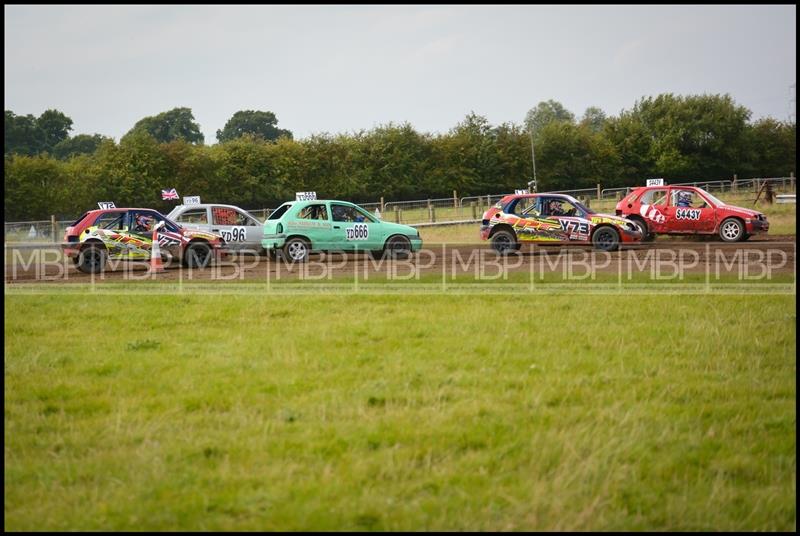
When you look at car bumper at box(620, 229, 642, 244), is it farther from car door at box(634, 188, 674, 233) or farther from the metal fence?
the metal fence

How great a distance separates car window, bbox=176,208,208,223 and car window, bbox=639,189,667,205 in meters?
11.6

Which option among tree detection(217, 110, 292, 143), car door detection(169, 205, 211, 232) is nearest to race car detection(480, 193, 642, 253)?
car door detection(169, 205, 211, 232)

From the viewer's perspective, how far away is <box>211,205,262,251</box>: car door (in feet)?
65.9

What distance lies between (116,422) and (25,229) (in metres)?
26.0

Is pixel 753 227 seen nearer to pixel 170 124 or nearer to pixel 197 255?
pixel 197 255

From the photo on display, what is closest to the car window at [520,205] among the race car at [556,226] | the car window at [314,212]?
the race car at [556,226]

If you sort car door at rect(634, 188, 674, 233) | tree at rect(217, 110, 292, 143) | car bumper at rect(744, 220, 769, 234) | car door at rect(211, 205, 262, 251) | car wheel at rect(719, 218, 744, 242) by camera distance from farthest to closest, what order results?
tree at rect(217, 110, 292, 143), car door at rect(634, 188, 674, 233), car wheel at rect(719, 218, 744, 242), car bumper at rect(744, 220, 769, 234), car door at rect(211, 205, 262, 251)

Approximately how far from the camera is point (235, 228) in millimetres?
20203

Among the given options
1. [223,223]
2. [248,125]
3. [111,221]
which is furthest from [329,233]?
[248,125]

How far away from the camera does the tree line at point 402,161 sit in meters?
42.6

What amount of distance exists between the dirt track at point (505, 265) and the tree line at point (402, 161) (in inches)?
887

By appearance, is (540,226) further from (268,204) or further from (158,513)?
(268,204)

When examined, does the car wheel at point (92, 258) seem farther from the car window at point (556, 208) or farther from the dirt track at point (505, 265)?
the car window at point (556, 208)

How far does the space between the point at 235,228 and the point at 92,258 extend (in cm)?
381
